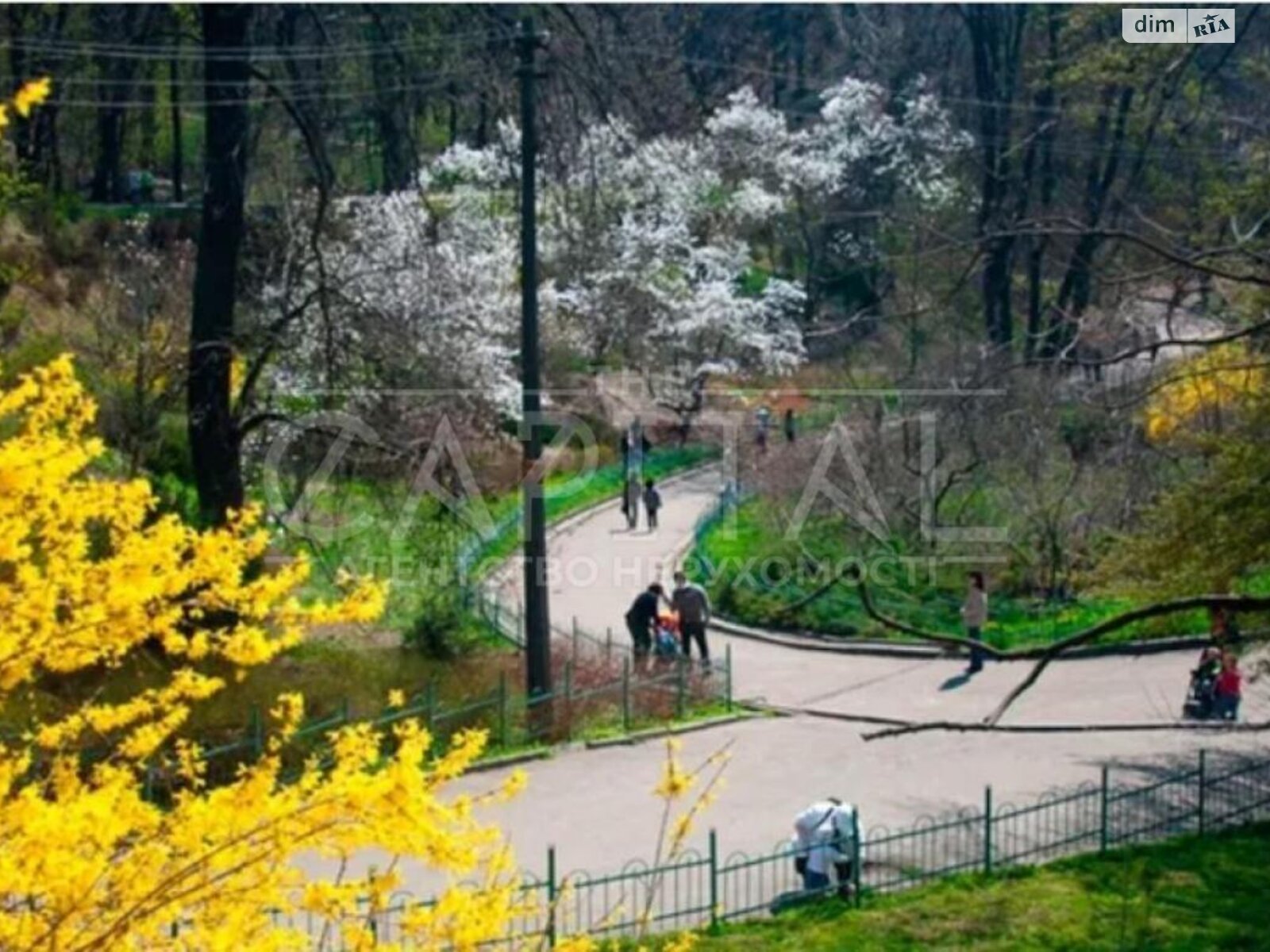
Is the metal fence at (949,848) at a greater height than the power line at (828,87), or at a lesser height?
lesser

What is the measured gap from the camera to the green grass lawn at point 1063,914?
12.6 meters

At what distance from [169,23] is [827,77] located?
34.8 m

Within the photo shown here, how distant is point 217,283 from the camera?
18.4m

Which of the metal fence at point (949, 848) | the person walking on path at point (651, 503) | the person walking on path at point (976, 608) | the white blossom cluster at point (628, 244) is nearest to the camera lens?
the metal fence at point (949, 848)

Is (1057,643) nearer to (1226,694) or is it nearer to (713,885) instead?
(713,885)

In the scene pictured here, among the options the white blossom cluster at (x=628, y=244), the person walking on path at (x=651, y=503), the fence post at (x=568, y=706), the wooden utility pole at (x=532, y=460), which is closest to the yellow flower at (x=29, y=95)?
the white blossom cluster at (x=628, y=244)

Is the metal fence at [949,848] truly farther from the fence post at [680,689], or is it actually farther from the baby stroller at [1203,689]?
the fence post at [680,689]

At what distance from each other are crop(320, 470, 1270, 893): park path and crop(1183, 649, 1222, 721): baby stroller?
0.77 ft

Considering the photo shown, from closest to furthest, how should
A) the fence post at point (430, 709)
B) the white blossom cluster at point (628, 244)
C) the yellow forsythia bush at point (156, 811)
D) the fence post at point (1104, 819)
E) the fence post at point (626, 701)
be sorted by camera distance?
the yellow forsythia bush at point (156, 811)
the fence post at point (1104, 819)
the fence post at point (430, 709)
the fence post at point (626, 701)
the white blossom cluster at point (628, 244)

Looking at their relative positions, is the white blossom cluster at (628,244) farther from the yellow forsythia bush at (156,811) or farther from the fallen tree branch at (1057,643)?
the yellow forsythia bush at (156,811)

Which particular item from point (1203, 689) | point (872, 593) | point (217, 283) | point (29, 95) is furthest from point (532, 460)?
point (29, 95)

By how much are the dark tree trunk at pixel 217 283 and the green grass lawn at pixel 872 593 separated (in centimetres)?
744

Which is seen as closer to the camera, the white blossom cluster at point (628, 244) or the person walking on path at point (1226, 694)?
the person walking on path at point (1226, 694)

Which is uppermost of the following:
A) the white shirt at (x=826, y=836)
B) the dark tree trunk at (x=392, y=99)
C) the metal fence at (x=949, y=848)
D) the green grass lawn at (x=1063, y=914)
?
the dark tree trunk at (x=392, y=99)
